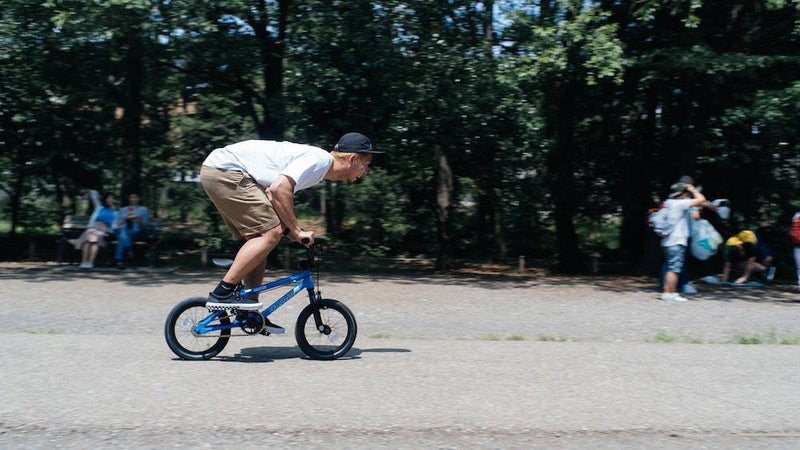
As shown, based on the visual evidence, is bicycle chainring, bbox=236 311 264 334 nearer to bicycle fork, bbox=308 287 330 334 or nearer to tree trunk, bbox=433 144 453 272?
bicycle fork, bbox=308 287 330 334

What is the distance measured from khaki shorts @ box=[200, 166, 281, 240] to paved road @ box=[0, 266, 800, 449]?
43.1 inches

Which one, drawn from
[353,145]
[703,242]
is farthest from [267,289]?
[703,242]

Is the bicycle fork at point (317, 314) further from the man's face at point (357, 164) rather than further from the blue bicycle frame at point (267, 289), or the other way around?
the man's face at point (357, 164)

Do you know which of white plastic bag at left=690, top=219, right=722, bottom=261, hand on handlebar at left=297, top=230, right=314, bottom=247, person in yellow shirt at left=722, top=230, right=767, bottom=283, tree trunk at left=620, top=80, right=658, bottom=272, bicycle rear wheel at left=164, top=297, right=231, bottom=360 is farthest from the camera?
tree trunk at left=620, top=80, right=658, bottom=272

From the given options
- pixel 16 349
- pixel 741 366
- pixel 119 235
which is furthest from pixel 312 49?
pixel 741 366

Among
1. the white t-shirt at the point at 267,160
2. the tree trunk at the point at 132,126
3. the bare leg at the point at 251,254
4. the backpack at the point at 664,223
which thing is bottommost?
the bare leg at the point at 251,254

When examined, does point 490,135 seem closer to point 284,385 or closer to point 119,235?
point 119,235

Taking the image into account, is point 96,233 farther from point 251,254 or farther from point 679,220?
point 679,220

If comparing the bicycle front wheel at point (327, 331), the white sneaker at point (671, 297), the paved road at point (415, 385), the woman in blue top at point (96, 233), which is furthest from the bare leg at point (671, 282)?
the woman in blue top at point (96, 233)

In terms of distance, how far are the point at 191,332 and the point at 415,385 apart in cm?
188

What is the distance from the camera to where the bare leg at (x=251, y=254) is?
605 centimetres

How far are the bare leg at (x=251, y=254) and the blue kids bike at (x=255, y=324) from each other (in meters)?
0.18

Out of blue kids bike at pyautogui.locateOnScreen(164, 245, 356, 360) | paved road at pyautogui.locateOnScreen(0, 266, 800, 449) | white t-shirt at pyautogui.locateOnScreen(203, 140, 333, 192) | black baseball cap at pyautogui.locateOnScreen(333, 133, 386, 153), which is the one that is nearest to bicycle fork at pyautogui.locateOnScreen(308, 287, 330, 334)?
blue kids bike at pyautogui.locateOnScreen(164, 245, 356, 360)

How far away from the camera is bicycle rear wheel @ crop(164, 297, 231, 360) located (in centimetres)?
615
